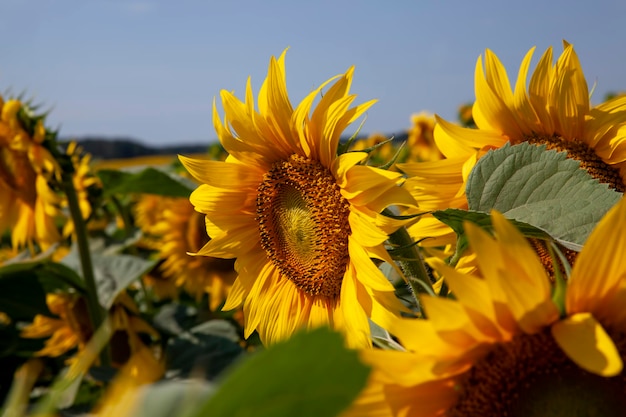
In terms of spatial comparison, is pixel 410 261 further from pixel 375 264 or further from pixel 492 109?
pixel 492 109

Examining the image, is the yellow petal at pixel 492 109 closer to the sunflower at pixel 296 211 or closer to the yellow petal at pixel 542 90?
the yellow petal at pixel 542 90

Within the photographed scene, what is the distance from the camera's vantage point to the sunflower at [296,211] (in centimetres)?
130

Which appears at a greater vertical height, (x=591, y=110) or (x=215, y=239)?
(x=591, y=110)

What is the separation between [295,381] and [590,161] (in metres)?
1.07

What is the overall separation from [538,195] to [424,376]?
0.54m

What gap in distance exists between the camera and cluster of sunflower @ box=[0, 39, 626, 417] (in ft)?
1.58

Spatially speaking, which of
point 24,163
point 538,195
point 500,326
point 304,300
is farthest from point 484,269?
point 24,163

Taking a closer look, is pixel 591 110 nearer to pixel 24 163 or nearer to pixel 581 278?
pixel 581 278

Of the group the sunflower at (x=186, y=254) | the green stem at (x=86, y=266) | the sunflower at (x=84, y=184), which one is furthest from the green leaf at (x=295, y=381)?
the sunflower at (x=186, y=254)

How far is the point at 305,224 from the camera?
1530 mm

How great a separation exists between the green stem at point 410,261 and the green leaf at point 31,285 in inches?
64.2

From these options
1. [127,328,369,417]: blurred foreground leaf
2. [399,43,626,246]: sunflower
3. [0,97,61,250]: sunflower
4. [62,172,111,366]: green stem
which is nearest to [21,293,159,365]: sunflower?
[62,172,111,366]: green stem

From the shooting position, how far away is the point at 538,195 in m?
1.19

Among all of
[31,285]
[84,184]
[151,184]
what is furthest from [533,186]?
[84,184]
